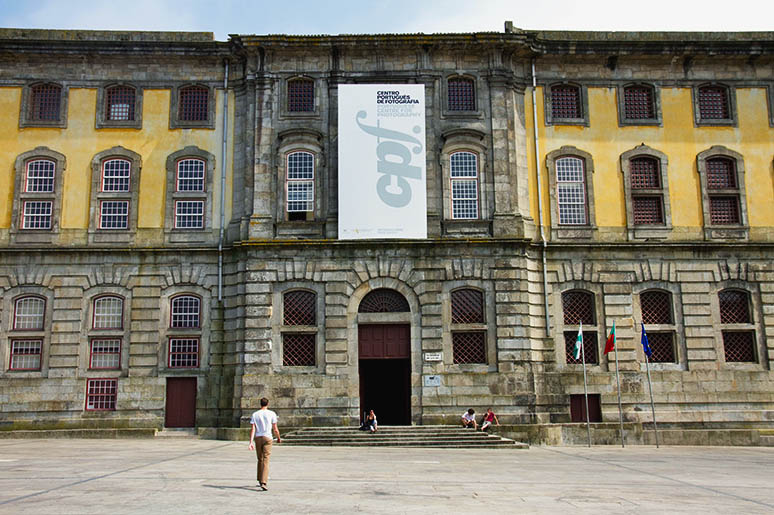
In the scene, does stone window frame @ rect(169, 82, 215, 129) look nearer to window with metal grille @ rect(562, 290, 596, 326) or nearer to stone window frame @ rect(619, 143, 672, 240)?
window with metal grille @ rect(562, 290, 596, 326)

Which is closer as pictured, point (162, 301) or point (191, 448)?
point (191, 448)

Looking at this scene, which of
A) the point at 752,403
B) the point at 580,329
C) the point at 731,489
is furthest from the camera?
the point at 752,403

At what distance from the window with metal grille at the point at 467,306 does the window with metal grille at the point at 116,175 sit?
1383 cm

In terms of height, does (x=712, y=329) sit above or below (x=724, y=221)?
below

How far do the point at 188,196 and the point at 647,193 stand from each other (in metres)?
18.5

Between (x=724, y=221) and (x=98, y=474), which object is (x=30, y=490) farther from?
(x=724, y=221)

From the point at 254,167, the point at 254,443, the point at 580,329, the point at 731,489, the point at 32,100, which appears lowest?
the point at 731,489

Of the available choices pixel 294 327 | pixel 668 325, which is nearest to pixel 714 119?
pixel 668 325

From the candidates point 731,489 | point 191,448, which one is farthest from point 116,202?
point 731,489

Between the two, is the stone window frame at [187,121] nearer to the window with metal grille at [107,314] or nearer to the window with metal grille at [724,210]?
the window with metal grille at [107,314]

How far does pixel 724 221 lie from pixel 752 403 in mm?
7345

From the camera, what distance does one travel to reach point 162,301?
2931 cm

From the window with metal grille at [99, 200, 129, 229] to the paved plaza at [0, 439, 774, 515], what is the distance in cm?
934

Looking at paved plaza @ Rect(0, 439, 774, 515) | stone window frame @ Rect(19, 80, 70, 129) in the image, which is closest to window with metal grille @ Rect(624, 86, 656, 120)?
paved plaza @ Rect(0, 439, 774, 515)
